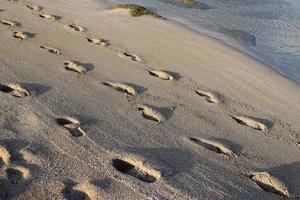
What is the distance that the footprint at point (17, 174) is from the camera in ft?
17.7

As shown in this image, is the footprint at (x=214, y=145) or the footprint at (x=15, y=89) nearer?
the footprint at (x=214, y=145)

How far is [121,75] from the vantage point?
919 centimetres

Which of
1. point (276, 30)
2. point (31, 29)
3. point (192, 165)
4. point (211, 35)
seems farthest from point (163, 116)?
point (276, 30)

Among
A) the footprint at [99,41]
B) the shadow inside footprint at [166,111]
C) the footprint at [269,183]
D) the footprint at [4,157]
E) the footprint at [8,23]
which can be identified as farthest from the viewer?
the footprint at [8,23]

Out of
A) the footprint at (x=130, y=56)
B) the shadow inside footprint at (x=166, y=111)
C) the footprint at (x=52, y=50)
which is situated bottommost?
the footprint at (x=52, y=50)

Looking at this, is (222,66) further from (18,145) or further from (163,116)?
(18,145)

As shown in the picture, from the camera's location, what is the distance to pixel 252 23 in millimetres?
17391

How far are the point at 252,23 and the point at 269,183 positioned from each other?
11845 millimetres

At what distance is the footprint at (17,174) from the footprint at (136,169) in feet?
3.54

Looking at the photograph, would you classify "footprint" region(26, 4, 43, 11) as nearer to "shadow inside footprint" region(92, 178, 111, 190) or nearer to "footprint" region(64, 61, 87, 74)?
"footprint" region(64, 61, 87, 74)

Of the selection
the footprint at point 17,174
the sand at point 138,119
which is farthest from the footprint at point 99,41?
the footprint at point 17,174

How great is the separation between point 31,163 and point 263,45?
9.85 metres

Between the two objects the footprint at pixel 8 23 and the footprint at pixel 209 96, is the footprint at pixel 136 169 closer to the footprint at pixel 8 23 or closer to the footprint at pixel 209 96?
the footprint at pixel 209 96

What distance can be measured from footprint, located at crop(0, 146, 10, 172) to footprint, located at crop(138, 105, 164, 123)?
2448mm
